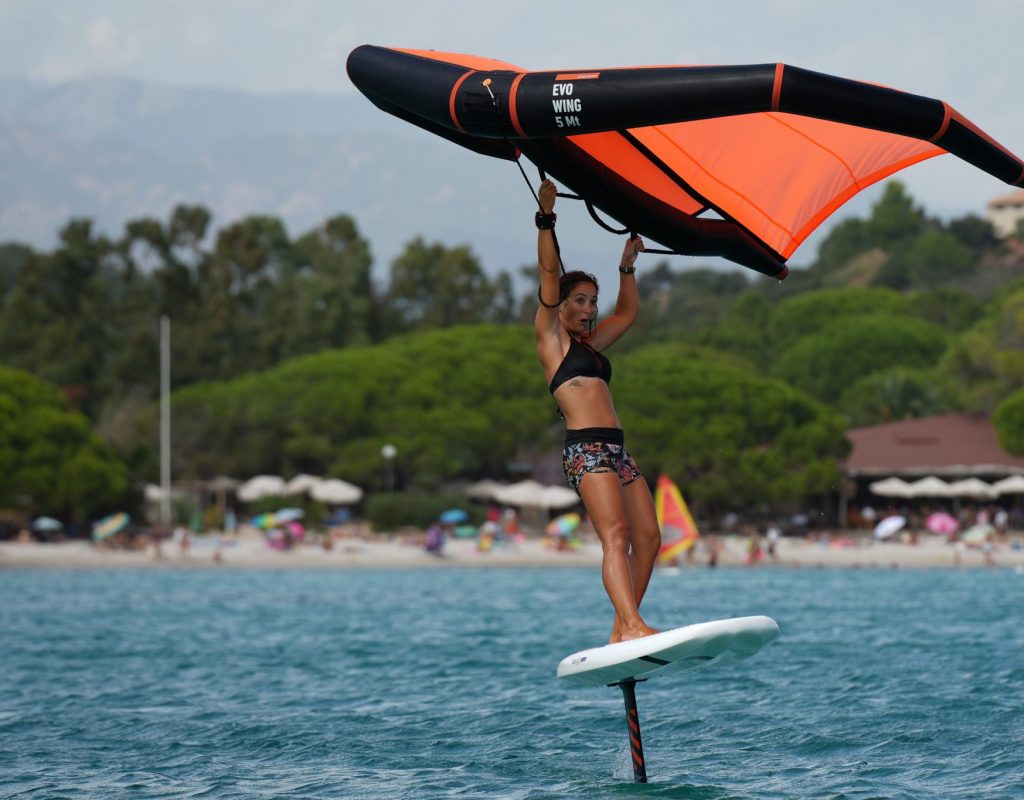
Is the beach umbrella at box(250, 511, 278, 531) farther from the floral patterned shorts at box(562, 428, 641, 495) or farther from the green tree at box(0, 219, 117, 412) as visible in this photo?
the floral patterned shorts at box(562, 428, 641, 495)

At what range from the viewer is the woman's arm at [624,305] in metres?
9.35

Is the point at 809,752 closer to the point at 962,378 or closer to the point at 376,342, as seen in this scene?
the point at 962,378

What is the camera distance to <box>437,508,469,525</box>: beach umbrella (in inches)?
2266

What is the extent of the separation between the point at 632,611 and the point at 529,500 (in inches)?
2093

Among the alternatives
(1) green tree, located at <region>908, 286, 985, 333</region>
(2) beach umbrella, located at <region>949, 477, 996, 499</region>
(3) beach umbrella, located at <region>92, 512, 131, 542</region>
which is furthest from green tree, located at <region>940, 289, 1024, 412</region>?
(3) beach umbrella, located at <region>92, 512, 131, 542</region>

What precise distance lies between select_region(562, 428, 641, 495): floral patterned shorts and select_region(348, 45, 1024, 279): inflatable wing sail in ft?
5.23

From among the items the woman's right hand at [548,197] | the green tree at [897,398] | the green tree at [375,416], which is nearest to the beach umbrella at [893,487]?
the green tree at [375,416]

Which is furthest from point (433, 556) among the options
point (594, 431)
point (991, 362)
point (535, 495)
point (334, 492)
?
point (594, 431)

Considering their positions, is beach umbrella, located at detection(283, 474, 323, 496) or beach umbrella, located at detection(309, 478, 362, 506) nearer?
beach umbrella, located at detection(309, 478, 362, 506)

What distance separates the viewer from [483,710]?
13.6 metres

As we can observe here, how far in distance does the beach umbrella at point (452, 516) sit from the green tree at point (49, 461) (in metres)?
12.4

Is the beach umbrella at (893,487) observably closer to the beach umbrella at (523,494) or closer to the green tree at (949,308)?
the beach umbrella at (523,494)

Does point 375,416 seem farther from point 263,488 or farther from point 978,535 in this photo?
point 978,535

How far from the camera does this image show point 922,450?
66.9 meters
